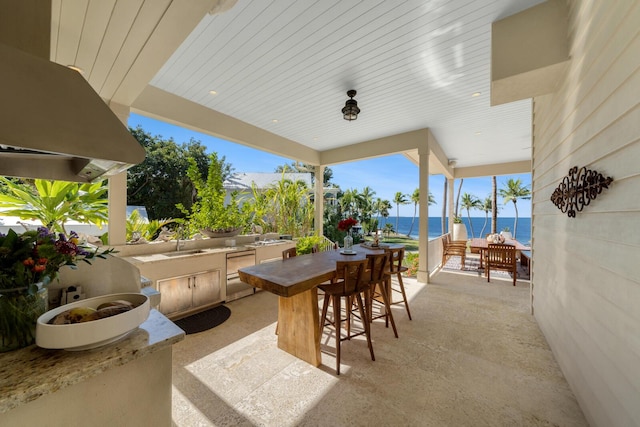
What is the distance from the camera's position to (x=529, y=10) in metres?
2.11

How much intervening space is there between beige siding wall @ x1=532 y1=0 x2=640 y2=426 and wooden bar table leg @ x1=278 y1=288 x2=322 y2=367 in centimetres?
194

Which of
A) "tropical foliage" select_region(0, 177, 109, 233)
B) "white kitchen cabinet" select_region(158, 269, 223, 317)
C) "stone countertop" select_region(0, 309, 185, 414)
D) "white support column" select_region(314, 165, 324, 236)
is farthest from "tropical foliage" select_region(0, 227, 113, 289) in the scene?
"white support column" select_region(314, 165, 324, 236)

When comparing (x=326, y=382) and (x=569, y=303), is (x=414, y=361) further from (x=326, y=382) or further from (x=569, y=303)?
(x=569, y=303)

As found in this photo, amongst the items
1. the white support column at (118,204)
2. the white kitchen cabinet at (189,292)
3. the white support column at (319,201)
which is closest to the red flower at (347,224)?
the white kitchen cabinet at (189,292)

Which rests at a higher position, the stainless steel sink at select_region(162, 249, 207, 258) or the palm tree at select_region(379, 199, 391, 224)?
A: the palm tree at select_region(379, 199, 391, 224)

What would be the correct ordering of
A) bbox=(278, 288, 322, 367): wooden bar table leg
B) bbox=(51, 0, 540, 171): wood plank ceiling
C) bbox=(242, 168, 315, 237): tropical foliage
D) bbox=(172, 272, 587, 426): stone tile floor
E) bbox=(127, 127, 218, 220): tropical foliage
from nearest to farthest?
bbox=(172, 272, 587, 426): stone tile floor → bbox=(51, 0, 540, 171): wood plank ceiling → bbox=(278, 288, 322, 367): wooden bar table leg → bbox=(242, 168, 315, 237): tropical foliage → bbox=(127, 127, 218, 220): tropical foliage

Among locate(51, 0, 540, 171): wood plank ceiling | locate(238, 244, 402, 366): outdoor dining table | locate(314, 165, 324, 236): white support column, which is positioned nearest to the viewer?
locate(51, 0, 540, 171): wood plank ceiling

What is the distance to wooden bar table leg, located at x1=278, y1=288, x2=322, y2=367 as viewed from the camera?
2296 mm

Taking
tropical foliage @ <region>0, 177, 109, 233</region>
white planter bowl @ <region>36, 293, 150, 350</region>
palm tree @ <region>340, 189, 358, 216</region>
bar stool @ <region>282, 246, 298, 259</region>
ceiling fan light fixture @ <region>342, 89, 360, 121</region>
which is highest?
ceiling fan light fixture @ <region>342, 89, 360, 121</region>

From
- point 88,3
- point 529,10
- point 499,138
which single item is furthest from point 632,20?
point 499,138

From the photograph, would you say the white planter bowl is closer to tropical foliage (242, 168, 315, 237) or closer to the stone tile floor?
the stone tile floor

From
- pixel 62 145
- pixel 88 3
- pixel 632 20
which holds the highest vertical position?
pixel 88 3

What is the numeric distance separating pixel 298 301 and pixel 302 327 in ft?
0.80

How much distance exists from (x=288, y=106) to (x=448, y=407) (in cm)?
406
